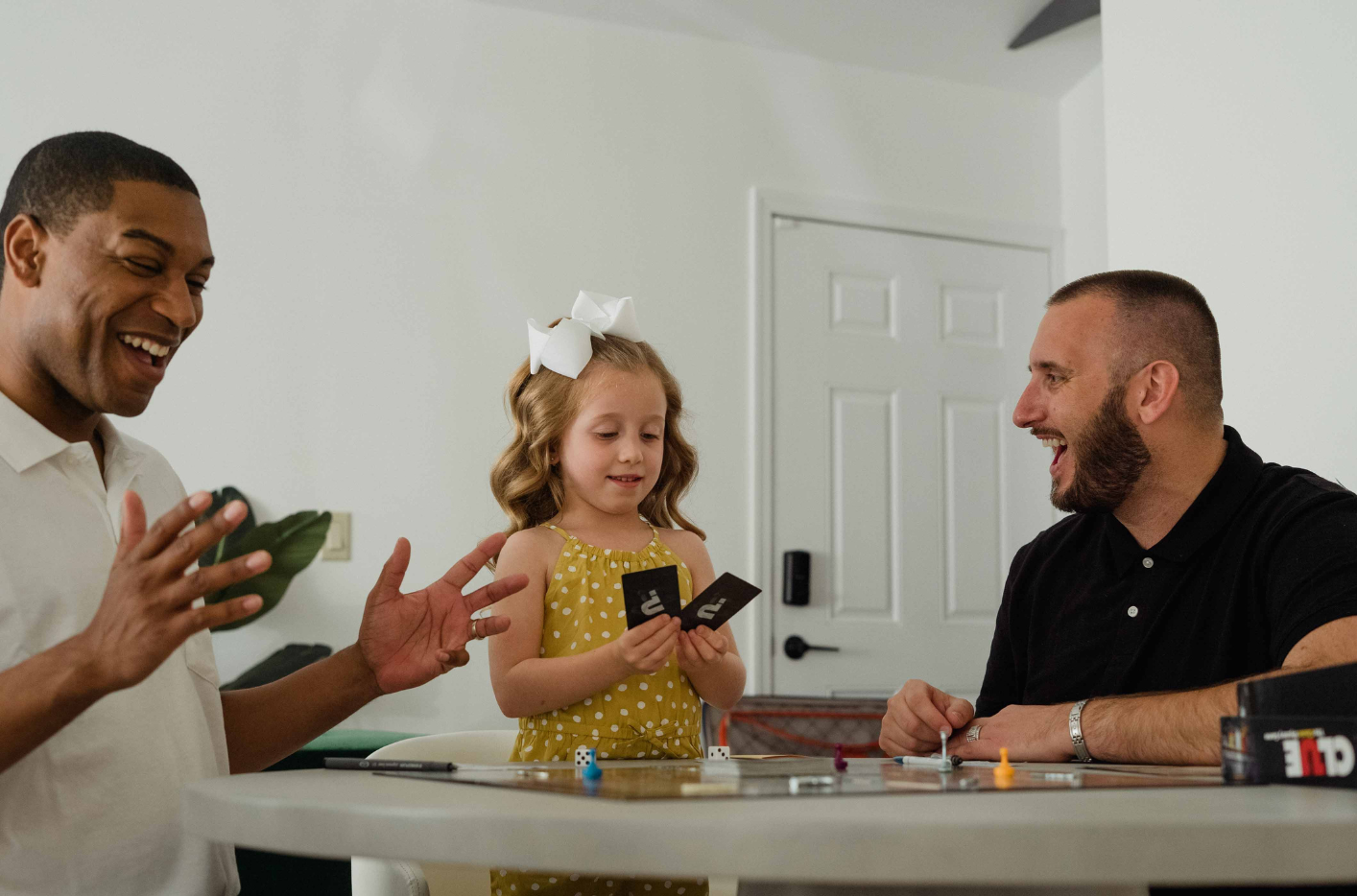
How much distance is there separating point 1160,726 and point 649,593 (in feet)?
2.28

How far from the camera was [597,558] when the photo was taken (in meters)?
1.93

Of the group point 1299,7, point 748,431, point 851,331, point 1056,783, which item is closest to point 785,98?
point 851,331

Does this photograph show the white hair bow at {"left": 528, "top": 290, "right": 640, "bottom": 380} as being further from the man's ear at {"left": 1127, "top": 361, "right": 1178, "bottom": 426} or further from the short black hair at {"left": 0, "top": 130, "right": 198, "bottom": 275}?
the man's ear at {"left": 1127, "top": 361, "right": 1178, "bottom": 426}

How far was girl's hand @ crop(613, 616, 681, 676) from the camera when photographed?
5.18 feet

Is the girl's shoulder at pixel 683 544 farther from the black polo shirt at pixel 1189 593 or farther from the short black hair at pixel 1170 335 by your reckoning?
the short black hair at pixel 1170 335

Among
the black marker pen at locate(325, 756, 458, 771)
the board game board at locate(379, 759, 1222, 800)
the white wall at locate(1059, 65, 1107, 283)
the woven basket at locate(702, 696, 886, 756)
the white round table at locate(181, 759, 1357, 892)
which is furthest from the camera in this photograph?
the white wall at locate(1059, 65, 1107, 283)

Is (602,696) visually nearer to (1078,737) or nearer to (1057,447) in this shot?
(1078,737)

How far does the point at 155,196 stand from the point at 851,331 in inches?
140

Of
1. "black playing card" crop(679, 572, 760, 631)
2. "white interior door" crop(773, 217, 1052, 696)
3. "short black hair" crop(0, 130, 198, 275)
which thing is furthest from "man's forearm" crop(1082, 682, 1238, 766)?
"white interior door" crop(773, 217, 1052, 696)

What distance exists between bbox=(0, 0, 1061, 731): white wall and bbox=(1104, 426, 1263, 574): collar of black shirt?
2560 millimetres

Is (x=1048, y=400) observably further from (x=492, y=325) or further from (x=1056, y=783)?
(x=492, y=325)

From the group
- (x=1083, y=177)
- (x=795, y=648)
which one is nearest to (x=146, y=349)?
(x=795, y=648)

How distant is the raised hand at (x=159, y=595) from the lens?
97 centimetres

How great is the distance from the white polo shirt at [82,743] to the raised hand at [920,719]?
93cm
